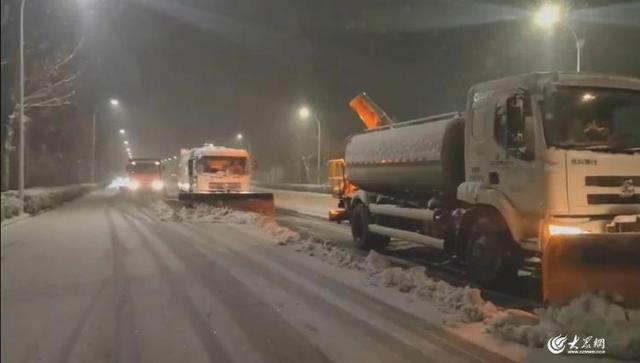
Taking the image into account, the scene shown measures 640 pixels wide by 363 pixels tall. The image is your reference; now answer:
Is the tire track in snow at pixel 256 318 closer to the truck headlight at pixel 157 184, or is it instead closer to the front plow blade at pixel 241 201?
the front plow blade at pixel 241 201

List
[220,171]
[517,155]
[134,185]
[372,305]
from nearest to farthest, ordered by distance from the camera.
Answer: [372,305] → [517,155] → [220,171] → [134,185]

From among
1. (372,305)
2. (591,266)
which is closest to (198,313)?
(372,305)

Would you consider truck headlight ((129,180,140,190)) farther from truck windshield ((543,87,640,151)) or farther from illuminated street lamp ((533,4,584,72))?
truck windshield ((543,87,640,151))

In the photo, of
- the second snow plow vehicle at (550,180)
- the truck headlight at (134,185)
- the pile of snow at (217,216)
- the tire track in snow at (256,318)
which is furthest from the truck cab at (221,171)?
the second snow plow vehicle at (550,180)

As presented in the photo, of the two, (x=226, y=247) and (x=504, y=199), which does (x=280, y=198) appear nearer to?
(x=226, y=247)

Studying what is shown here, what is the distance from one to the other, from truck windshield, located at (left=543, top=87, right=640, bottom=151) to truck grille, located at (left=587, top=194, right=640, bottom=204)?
65cm

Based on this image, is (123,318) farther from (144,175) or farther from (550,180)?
(144,175)

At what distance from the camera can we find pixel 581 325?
7.43m

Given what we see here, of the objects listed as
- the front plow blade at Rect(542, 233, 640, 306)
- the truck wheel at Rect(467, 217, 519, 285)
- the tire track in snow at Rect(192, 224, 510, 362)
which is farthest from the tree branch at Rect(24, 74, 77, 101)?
the front plow blade at Rect(542, 233, 640, 306)

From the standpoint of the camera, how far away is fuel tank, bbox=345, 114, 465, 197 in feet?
40.9

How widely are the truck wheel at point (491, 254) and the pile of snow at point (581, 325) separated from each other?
7.82 feet
